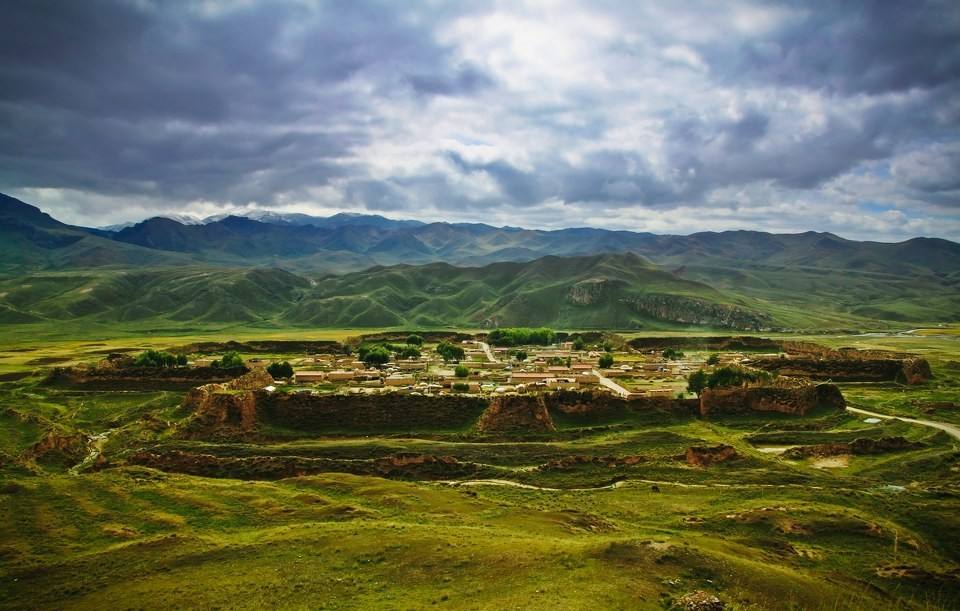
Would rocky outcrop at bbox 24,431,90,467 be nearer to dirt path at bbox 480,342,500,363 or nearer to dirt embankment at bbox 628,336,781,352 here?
dirt path at bbox 480,342,500,363

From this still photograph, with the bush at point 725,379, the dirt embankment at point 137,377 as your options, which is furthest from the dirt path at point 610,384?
the dirt embankment at point 137,377

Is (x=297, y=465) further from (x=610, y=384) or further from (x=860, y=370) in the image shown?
(x=860, y=370)

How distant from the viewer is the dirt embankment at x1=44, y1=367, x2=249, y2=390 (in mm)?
86125

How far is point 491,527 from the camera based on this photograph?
3941cm

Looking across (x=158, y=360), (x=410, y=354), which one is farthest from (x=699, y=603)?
(x=158, y=360)

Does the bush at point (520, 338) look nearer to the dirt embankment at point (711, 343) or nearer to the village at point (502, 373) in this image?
the dirt embankment at point (711, 343)

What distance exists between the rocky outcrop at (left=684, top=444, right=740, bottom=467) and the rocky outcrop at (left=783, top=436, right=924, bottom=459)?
718 cm

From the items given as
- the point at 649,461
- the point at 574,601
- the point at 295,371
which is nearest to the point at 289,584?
the point at 574,601

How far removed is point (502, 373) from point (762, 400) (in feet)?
152

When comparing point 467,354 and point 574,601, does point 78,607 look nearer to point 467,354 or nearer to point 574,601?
point 574,601

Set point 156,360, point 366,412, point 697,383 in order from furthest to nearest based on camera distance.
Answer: point 156,360, point 697,383, point 366,412

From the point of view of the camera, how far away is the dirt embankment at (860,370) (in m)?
102

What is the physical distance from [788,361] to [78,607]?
114646 millimetres

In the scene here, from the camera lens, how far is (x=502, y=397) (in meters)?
71.8
